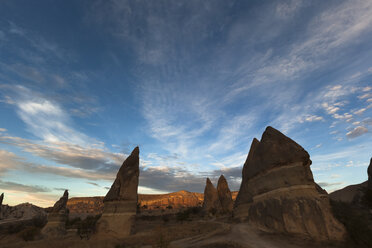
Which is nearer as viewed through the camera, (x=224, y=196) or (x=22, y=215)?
(x=22, y=215)

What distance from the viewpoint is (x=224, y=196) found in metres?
41.2

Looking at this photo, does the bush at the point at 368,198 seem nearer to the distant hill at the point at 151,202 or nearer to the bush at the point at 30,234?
the bush at the point at 30,234

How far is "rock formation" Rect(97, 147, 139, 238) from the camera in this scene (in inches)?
595

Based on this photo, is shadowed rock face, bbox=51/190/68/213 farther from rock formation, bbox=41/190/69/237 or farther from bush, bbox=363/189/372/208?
bush, bbox=363/189/372/208

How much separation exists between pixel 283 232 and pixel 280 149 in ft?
15.8

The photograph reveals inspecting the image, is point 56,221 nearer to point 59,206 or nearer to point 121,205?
point 59,206

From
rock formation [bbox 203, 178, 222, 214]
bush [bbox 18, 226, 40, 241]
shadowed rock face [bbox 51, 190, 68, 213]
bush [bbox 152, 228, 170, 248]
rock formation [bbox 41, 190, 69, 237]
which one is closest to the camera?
bush [bbox 152, 228, 170, 248]

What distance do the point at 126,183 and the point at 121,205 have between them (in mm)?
1770

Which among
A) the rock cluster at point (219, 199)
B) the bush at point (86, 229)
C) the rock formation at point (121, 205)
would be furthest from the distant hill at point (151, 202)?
the rock formation at point (121, 205)

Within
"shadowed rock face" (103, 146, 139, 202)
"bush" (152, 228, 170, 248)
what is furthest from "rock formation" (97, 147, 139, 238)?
"bush" (152, 228, 170, 248)

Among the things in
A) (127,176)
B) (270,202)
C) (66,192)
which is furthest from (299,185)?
(66,192)

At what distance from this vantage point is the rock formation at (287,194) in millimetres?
9680

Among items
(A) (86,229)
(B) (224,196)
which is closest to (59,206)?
(A) (86,229)

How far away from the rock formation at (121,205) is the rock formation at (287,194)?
9.82 meters
